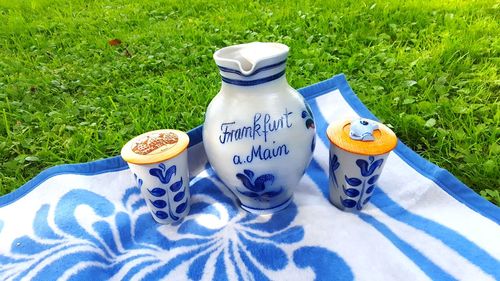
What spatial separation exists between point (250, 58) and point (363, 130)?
10.0 inches

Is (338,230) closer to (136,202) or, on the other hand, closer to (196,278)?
(196,278)

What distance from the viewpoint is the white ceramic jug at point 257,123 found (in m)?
0.72

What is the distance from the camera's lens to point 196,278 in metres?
0.76

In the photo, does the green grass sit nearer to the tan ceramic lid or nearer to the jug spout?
the tan ceramic lid

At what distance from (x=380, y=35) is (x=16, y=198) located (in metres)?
1.38

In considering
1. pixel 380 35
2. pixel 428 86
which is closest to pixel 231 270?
pixel 428 86

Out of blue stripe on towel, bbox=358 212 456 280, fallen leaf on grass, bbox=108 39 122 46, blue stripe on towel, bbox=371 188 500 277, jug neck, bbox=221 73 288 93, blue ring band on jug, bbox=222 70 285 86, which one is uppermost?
blue ring band on jug, bbox=222 70 285 86

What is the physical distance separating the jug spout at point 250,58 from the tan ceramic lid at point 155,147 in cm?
17

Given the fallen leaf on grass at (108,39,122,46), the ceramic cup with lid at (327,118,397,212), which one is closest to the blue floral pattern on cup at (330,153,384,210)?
the ceramic cup with lid at (327,118,397,212)

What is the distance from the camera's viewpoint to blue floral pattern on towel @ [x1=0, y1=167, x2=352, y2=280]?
776 mm

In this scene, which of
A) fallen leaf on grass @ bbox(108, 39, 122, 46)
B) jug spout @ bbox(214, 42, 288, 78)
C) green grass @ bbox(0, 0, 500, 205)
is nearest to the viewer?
jug spout @ bbox(214, 42, 288, 78)

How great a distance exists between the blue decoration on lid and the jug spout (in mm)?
197

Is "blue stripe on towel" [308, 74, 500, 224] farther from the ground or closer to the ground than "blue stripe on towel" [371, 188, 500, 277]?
farther from the ground

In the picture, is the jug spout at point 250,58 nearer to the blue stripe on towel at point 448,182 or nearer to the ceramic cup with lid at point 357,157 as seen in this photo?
the ceramic cup with lid at point 357,157
